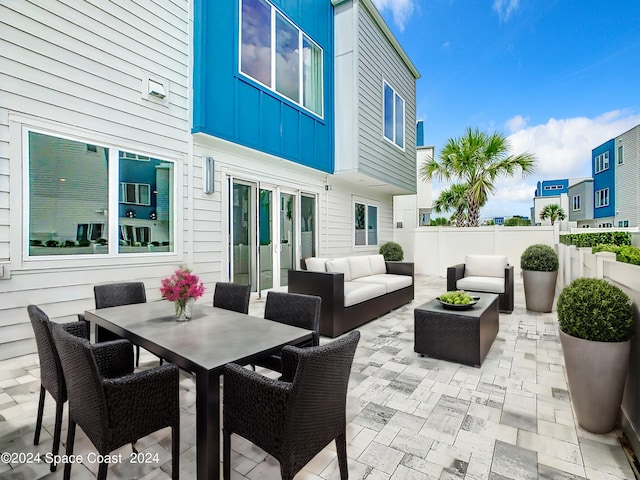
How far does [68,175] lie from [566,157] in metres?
25.1

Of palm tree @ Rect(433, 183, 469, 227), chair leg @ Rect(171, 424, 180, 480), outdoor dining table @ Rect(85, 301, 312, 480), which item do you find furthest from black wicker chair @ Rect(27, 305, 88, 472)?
palm tree @ Rect(433, 183, 469, 227)

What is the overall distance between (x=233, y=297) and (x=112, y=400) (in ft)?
5.10

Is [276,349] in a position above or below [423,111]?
below

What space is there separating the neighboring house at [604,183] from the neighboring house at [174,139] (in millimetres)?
15956

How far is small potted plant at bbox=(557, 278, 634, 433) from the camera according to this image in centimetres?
193

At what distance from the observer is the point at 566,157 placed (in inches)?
787

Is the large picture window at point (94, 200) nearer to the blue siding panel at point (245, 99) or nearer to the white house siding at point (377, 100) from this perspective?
the blue siding panel at point (245, 99)

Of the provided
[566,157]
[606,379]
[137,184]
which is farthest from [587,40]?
[137,184]

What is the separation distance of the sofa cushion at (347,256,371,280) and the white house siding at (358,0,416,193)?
2299mm

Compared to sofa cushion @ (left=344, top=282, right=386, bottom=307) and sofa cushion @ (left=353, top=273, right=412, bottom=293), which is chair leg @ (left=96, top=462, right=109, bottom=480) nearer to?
sofa cushion @ (left=344, top=282, right=386, bottom=307)

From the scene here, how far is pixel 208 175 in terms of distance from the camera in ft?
15.8

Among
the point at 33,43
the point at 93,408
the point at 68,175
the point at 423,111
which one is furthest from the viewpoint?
the point at 423,111

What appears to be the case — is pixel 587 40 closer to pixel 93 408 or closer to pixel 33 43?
pixel 33 43

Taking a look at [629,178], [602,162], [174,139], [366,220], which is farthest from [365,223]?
[602,162]
